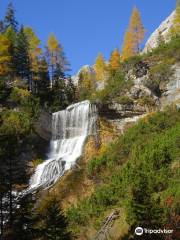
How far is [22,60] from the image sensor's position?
201ft

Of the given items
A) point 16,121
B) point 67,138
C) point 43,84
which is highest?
point 43,84

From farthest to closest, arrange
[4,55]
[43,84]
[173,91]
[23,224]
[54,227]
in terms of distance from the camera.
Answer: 1. [43,84]
2. [4,55]
3. [173,91]
4. [23,224]
5. [54,227]

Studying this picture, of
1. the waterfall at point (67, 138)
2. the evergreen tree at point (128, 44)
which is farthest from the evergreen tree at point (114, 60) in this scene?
the waterfall at point (67, 138)

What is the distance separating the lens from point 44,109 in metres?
51.1

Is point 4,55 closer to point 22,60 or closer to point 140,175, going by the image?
point 22,60

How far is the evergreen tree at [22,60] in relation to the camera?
60.9 meters

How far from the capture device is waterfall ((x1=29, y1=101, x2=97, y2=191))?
42562 mm

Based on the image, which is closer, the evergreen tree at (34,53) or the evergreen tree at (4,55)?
the evergreen tree at (4,55)

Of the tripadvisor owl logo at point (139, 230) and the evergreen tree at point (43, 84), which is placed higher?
the evergreen tree at point (43, 84)

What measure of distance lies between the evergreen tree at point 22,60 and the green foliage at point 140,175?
2254cm

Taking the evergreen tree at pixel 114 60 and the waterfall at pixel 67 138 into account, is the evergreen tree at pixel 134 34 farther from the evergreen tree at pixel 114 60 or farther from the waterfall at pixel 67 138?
the waterfall at pixel 67 138

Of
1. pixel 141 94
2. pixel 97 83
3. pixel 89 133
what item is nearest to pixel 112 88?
pixel 141 94

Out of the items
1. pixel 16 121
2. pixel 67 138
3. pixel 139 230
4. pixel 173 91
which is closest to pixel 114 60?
pixel 173 91

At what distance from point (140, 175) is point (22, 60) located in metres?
39.4
